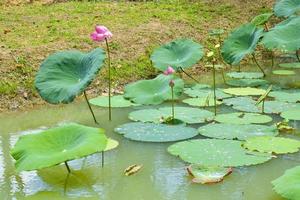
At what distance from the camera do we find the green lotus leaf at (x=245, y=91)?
20.1 feet

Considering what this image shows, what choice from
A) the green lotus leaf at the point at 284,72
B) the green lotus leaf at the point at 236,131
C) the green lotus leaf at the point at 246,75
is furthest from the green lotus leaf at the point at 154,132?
the green lotus leaf at the point at 284,72

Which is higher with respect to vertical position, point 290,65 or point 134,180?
point 290,65

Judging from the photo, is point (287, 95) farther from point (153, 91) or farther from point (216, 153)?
point (216, 153)

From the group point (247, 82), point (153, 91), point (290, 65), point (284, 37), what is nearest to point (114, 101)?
point (153, 91)

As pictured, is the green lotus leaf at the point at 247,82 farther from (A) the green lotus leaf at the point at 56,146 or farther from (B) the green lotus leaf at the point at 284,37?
(A) the green lotus leaf at the point at 56,146

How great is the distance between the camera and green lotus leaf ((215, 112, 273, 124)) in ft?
16.9

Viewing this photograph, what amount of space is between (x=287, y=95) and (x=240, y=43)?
1.09 m

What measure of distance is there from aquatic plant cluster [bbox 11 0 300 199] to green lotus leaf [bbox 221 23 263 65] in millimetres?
11

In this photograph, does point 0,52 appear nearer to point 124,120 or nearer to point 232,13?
point 124,120

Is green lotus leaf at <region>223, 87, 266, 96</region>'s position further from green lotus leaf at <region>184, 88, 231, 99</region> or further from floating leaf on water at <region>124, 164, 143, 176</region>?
floating leaf on water at <region>124, 164, 143, 176</region>

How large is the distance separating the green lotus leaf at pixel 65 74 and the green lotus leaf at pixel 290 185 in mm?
1958

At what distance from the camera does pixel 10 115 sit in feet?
18.9

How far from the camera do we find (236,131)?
487 centimetres

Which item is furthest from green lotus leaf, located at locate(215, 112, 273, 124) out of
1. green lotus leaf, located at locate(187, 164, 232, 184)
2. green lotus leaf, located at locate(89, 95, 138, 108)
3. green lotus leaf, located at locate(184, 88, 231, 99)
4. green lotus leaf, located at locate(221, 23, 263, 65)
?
green lotus leaf, located at locate(221, 23, 263, 65)
